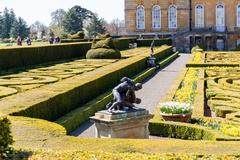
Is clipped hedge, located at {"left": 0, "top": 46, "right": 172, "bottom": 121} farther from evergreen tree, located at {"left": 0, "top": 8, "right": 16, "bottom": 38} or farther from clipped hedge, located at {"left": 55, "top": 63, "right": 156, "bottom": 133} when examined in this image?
evergreen tree, located at {"left": 0, "top": 8, "right": 16, "bottom": 38}

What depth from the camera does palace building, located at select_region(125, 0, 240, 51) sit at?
160ft

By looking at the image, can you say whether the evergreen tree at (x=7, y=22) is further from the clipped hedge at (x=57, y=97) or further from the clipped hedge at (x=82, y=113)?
the clipped hedge at (x=82, y=113)

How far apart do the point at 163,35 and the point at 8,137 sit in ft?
156

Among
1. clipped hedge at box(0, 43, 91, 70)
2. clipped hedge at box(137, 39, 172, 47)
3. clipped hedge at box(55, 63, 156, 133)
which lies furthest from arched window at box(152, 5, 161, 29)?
clipped hedge at box(55, 63, 156, 133)

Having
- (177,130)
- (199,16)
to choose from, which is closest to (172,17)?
(199,16)

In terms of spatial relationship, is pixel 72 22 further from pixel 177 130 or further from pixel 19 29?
pixel 177 130

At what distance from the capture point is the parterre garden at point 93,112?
18.4 feet

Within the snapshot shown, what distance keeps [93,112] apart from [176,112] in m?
2.95

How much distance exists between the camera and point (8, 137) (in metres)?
5.65

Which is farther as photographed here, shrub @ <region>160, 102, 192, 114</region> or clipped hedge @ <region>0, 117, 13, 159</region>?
shrub @ <region>160, 102, 192, 114</region>

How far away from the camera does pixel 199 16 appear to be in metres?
51.4

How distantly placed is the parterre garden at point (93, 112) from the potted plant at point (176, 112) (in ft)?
0.65

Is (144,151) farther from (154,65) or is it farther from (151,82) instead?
(154,65)

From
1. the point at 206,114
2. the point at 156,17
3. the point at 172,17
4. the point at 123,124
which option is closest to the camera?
the point at 123,124
